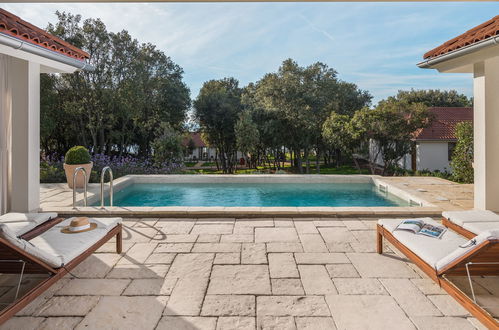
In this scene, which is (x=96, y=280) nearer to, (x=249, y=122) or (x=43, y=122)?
(x=249, y=122)

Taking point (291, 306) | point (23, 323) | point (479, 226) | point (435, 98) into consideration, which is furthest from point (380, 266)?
point (435, 98)

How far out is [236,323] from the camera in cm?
232

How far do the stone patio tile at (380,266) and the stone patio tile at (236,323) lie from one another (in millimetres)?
1348

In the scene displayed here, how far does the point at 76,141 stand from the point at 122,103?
5040 millimetres

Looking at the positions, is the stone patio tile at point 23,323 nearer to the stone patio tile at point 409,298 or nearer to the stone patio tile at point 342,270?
the stone patio tile at point 342,270

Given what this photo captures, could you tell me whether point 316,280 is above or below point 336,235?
below

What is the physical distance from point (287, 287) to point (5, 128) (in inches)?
198

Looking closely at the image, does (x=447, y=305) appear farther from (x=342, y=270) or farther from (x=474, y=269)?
(x=342, y=270)

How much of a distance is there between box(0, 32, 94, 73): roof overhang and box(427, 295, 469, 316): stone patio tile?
4.95m

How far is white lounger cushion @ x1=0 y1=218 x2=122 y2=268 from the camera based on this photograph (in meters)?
2.43

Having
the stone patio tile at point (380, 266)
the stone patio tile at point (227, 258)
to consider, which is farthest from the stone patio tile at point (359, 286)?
the stone patio tile at point (227, 258)

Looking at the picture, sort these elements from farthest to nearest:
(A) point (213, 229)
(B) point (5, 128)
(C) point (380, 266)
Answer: (B) point (5, 128), (A) point (213, 229), (C) point (380, 266)

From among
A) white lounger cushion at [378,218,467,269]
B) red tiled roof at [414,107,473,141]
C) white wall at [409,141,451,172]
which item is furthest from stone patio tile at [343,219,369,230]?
white wall at [409,141,451,172]

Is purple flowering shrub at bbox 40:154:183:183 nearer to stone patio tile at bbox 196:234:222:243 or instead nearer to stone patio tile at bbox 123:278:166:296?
stone patio tile at bbox 196:234:222:243
